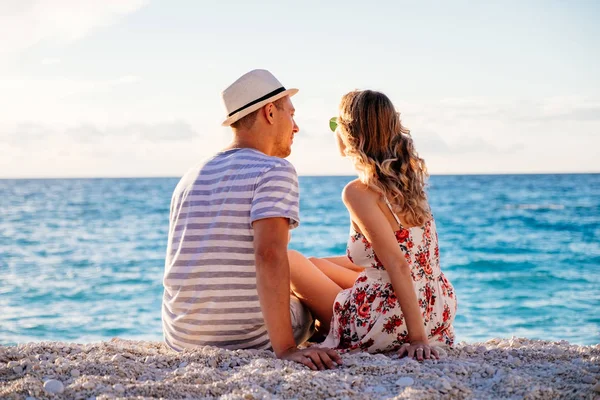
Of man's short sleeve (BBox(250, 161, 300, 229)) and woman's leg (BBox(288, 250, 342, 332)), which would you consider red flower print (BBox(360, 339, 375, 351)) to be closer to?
woman's leg (BBox(288, 250, 342, 332))

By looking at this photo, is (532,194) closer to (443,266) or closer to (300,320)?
(443,266)

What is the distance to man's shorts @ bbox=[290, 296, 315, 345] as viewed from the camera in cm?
366

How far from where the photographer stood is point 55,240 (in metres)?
20.0

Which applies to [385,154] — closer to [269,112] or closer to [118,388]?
[269,112]

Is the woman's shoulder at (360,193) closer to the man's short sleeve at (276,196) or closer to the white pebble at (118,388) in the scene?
the man's short sleeve at (276,196)

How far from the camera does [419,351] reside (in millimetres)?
3314

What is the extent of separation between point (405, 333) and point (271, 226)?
42.8 inches

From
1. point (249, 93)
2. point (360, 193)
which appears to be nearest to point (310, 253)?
point (360, 193)

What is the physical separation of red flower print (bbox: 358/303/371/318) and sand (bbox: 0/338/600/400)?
291mm

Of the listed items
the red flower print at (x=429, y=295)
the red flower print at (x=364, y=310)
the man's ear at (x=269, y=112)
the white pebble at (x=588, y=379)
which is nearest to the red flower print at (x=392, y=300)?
the red flower print at (x=364, y=310)

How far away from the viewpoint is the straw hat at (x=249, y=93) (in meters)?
3.45

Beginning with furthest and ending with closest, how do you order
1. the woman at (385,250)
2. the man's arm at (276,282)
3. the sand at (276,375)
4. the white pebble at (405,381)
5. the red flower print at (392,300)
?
the red flower print at (392,300) < the woman at (385,250) < the man's arm at (276,282) < the white pebble at (405,381) < the sand at (276,375)

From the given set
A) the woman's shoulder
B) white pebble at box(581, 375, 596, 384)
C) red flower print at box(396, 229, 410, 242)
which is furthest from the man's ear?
white pebble at box(581, 375, 596, 384)

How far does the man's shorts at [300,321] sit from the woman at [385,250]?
11 centimetres
